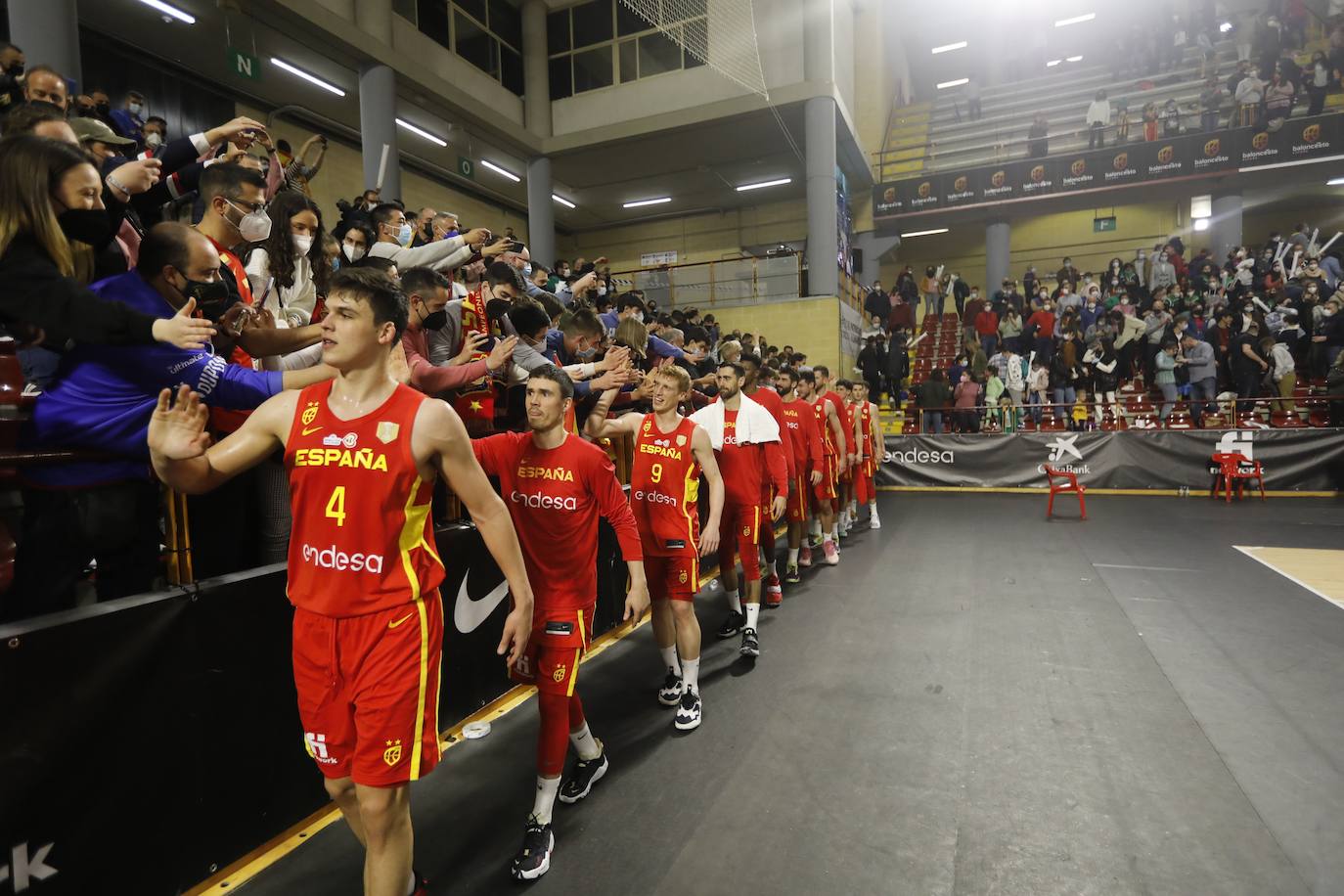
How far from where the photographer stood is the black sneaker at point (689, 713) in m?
3.77

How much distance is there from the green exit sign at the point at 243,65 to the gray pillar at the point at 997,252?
2093 cm

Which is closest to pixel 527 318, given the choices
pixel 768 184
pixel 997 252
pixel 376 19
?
pixel 376 19

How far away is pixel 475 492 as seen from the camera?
6.80 feet

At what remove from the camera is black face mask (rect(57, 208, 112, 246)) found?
210 centimetres

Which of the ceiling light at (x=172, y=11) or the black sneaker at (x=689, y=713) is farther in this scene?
the ceiling light at (x=172, y=11)

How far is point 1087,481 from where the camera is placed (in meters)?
12.5

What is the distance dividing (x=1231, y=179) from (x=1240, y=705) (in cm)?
2190

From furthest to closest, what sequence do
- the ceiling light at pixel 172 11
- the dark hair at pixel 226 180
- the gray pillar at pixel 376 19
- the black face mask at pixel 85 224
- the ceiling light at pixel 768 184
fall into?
the ceiling light at pixel 768 184, the gray pillar at pixel 376 19, the ceiling light at pixel 172 11, the dark hair at pixel 226 180, the black face mask at pixel 85 224

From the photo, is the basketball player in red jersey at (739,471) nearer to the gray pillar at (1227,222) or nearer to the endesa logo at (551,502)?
the endesa logo at (551,502)

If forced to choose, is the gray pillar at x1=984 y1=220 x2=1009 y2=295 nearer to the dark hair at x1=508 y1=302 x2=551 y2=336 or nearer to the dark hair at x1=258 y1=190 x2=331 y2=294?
the dark hair at x1=508 y1=302 x2=551 y2=336

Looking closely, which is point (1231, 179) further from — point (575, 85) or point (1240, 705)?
point (1240, 705)

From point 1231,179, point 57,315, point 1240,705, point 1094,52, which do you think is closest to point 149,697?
point 57,315

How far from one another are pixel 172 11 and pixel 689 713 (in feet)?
45.8

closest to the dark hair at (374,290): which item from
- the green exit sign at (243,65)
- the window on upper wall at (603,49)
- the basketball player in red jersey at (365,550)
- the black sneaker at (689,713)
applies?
the basketball player in red jersey at (365,550)
